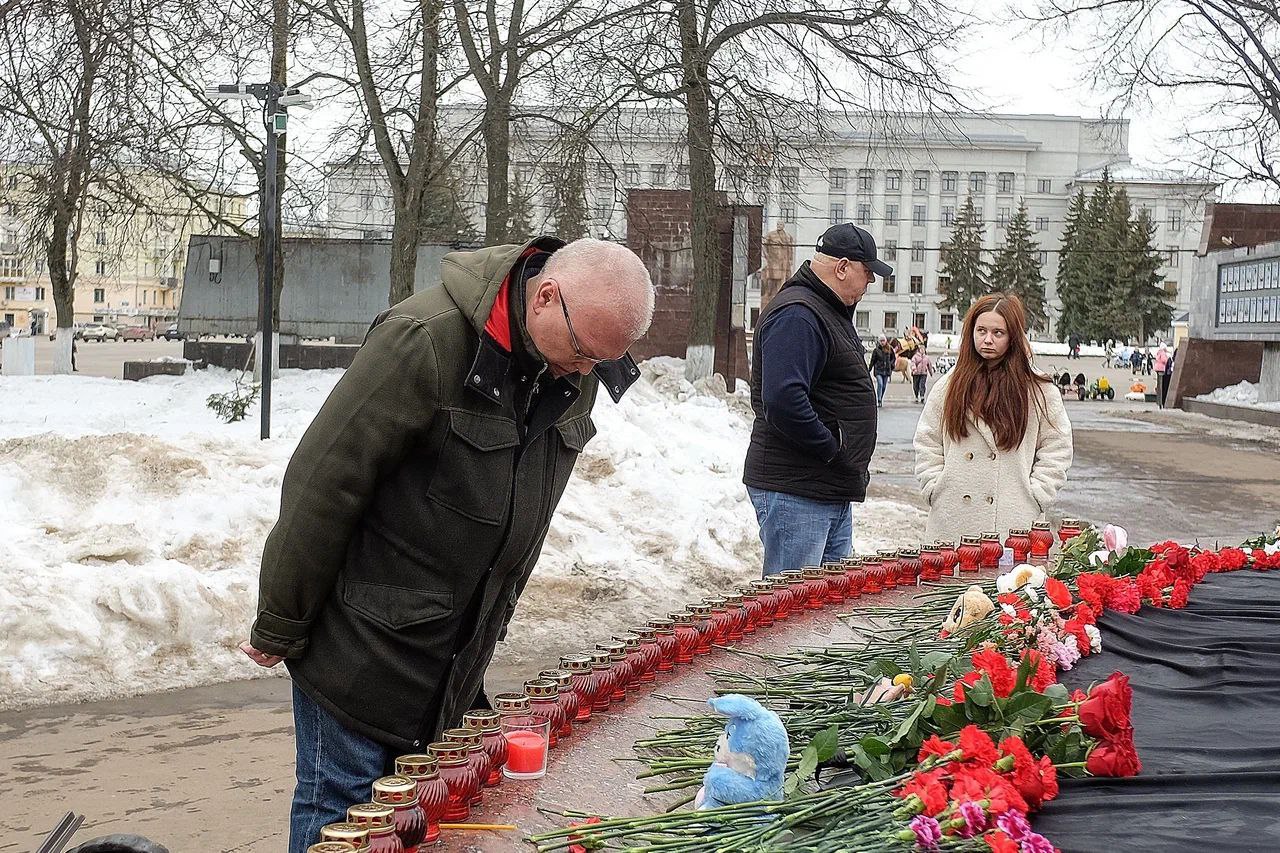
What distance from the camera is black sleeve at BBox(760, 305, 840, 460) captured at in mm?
4918

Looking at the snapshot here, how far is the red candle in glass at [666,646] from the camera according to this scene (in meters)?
3.43

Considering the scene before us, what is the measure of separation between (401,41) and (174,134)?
2.94m

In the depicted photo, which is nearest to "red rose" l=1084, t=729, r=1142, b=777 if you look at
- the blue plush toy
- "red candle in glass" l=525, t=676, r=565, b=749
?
the blue plush toy

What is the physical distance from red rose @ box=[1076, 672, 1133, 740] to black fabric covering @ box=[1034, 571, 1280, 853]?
9 centimetres

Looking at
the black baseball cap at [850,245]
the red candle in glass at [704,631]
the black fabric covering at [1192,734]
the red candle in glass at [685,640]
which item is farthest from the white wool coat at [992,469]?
the red candle in glass at [685,640]

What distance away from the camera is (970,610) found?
3523 mm

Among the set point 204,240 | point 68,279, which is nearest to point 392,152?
point 204,240

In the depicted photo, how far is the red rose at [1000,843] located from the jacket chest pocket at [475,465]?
4.10 feet

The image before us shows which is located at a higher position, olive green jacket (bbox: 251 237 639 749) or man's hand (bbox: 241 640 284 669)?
olive green jacket (bbox: 251 237 639 749)

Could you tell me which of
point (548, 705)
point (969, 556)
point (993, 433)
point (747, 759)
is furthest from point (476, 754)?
Result: point (993, 433)

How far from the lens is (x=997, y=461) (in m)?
5.44

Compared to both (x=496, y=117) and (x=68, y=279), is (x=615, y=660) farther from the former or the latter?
(x=68, y=279)

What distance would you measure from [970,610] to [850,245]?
199 cm

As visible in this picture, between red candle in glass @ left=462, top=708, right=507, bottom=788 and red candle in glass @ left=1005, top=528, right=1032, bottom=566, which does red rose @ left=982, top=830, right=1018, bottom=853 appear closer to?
red candle in glass @ left=462, top=708, right=507, bottom=788
